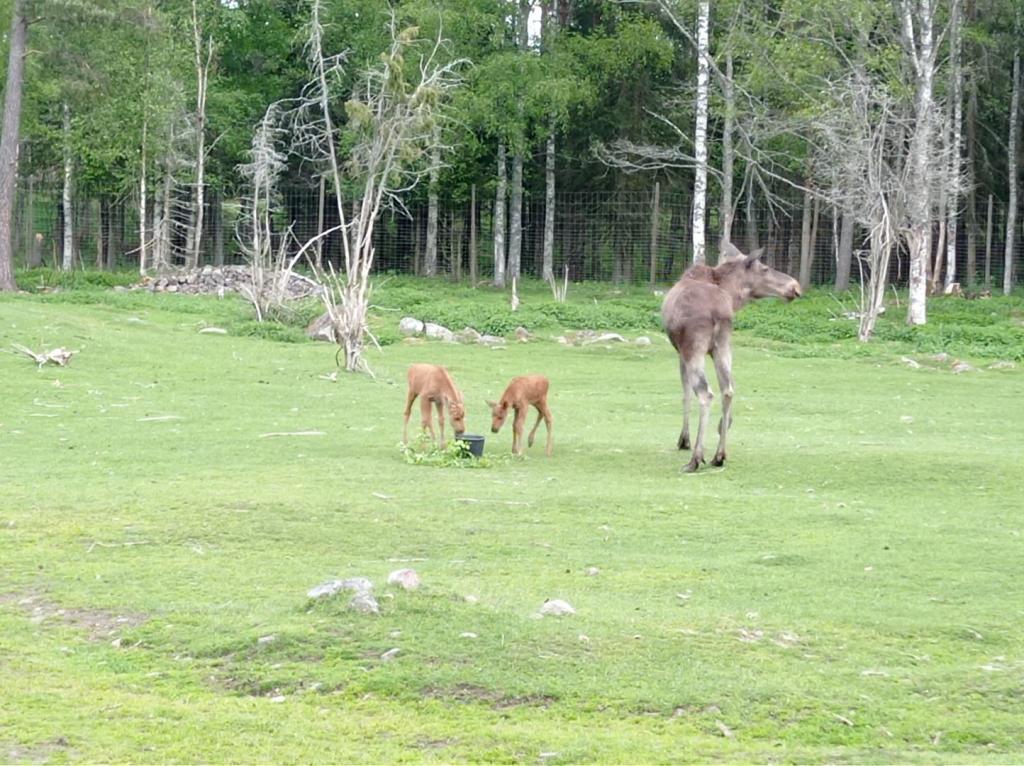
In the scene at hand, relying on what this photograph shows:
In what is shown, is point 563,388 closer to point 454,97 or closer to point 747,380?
point 747,380

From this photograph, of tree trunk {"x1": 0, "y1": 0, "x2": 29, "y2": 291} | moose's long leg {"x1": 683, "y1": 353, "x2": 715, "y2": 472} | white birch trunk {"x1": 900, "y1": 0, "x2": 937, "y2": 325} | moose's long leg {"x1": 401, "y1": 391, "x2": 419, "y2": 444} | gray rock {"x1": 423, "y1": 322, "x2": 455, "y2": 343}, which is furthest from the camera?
tree trunk {"x1": 0, "y1": 0, "x2": 29, "y2": 291}

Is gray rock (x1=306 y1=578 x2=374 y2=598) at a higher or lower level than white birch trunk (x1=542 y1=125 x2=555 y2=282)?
lower

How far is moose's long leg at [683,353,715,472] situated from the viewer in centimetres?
1198

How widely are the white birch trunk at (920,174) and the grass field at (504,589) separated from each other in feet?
40.2

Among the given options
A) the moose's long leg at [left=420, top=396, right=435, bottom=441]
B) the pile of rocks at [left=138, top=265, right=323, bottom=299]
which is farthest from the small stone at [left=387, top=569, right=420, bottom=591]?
the pile of rocks at [left=138, top=265, right=323, bottom=299]

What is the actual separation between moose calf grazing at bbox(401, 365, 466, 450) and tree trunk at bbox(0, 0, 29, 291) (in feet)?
67.9

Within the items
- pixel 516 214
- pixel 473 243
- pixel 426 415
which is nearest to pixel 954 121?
pixel 516 214

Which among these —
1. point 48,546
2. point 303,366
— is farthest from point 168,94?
point 48,546

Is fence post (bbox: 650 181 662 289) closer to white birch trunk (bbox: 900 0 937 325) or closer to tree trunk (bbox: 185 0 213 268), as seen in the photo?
white birch trunk (bbox: 900 0 937 325)

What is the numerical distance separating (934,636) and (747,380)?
45.6ft

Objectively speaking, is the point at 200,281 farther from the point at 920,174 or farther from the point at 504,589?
the point at 504,589

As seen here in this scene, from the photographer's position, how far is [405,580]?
6930 mm

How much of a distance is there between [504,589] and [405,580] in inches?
24.4

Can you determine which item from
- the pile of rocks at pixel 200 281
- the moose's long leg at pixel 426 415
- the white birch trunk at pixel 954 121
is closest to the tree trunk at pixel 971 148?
the white birch trunk at pixel 954 121
